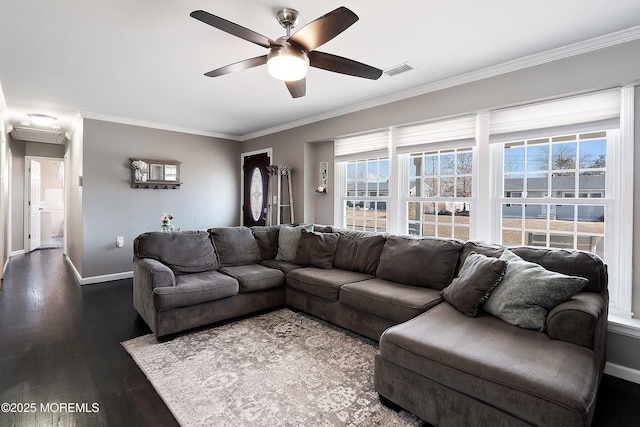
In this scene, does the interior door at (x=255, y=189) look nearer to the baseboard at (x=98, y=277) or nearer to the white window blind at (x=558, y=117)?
the baseboard at (x=98, y=277)

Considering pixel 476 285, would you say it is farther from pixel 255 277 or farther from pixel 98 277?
pixel 98 277

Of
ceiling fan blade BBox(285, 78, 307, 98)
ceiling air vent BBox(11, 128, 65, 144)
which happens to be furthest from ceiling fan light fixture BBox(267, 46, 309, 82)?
ceiling air vent BBox(11, 128, 65, 144)

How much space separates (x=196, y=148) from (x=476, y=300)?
17.2 feet

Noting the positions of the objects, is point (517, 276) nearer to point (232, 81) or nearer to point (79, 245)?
point (232, 81)

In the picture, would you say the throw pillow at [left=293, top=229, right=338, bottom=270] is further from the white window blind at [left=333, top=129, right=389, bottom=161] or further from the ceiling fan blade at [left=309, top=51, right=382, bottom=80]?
the ceiling fan blade at [left=309, top=51, right=382, bottom=80]

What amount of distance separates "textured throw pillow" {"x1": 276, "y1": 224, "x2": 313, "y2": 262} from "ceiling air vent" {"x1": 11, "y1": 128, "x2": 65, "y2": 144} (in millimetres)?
5035

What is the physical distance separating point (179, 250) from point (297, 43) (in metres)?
2.49

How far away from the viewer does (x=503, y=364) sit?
1522mm

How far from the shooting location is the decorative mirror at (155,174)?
4984 millimetres

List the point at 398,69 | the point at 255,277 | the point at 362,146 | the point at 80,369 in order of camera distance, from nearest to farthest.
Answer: the point at 80,369 → the point at 398,69 → the point at 255,277 → the point at 362,146

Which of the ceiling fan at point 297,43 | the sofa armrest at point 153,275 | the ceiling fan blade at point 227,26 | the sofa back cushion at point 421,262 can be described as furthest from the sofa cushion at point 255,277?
the ceiling fan blade at point 227,26

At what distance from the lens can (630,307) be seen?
2.40 m

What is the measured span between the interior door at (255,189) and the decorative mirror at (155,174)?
50.3 inches

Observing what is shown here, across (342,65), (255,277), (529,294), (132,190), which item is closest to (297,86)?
(342,65)
